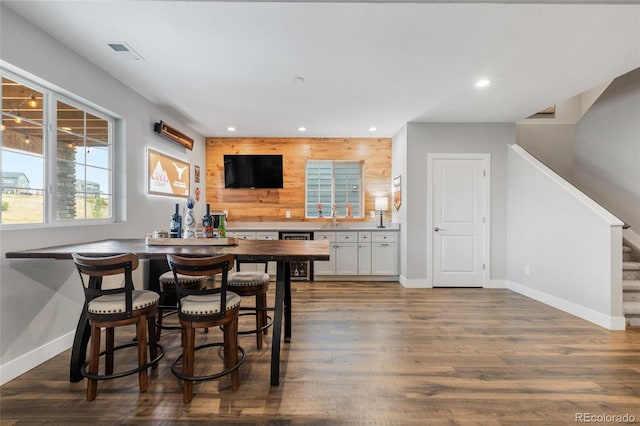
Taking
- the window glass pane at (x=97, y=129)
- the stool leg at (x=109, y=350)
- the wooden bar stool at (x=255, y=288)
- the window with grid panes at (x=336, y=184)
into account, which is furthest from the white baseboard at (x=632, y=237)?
the window glass pane at (x=97, y=129)

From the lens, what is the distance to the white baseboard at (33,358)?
6.85 feet

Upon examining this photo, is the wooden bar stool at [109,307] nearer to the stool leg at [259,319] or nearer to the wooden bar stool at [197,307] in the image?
the wooden bar stool at [197,307]

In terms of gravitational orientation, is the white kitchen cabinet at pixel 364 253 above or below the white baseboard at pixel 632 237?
below

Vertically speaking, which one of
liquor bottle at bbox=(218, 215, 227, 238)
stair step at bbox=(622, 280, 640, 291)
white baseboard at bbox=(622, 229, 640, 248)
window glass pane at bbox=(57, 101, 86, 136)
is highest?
window glass pane at bbox=(57, 101, 86, 136)

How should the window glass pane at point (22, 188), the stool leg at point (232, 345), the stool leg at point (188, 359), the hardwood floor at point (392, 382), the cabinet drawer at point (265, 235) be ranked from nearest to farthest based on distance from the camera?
the hardwood floor at point (392, 382), the stool leg at point (188, 359), the stool leg at point (232, 345), the window glass pane at point (22, 188), the cabinet drawer at point (265, 235)

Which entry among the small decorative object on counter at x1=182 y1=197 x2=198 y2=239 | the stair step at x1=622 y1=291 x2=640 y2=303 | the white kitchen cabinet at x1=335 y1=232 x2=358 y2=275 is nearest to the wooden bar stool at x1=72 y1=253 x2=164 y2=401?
the small decorative object on counter at x1=182 y1=197 x2=198 y2=239

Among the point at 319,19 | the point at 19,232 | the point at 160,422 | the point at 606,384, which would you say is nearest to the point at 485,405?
the point at 606,384

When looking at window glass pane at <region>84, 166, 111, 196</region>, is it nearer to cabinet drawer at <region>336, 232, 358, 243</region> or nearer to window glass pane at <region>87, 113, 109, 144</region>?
window glass pane at <region>87, 113, 109, 144</region>

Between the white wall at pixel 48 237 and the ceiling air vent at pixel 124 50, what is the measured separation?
0.41m

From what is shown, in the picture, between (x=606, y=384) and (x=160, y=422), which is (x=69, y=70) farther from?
Result: (x=606, y=384)

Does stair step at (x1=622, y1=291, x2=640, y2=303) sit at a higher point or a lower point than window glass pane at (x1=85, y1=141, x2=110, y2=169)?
lower

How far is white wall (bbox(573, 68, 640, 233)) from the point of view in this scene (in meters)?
3.84

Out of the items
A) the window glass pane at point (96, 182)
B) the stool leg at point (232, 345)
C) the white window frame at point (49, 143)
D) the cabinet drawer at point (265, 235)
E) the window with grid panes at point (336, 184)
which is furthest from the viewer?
the window with grid panes at point (336, 184)

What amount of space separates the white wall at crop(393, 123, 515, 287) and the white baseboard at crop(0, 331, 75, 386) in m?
4.21
